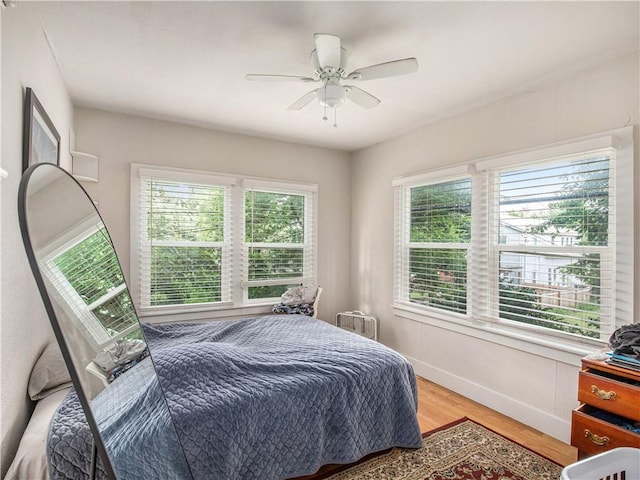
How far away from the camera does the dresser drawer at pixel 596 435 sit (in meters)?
1.67

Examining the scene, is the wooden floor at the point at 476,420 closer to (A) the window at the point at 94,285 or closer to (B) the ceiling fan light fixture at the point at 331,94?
(A) the window at the point at 94,285

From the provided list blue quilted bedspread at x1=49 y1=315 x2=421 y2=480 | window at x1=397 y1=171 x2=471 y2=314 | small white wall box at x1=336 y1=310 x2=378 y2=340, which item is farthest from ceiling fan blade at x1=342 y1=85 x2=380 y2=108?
small white wall box at x1=336 y1=310 x2=378 y2=340

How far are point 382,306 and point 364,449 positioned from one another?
210 cm

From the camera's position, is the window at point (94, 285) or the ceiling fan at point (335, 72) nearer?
the window at point (94, 285)

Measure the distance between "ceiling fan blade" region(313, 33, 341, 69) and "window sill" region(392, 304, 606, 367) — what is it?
243 centimetres

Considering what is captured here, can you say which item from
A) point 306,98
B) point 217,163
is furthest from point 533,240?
point 217,163

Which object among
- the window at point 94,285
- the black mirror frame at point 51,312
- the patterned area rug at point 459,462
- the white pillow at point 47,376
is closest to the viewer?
the black mirror frame at point 51,312

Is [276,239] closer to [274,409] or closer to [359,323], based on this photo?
[359,323]

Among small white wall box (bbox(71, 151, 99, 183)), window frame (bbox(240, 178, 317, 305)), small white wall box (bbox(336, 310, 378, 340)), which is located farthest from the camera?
small white wall box (bbox(336, 310, 378, 340))

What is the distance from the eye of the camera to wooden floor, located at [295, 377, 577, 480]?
2289mm

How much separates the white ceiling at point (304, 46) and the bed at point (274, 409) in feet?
6.10

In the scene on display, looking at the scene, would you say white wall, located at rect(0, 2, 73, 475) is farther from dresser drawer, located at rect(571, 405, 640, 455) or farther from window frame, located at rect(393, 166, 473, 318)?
window frame, located at rect(393, 166, 473, 318)

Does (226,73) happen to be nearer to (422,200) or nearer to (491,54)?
(491,54)

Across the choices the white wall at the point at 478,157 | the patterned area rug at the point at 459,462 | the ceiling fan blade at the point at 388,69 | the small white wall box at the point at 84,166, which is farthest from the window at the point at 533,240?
the small white wall box at the point at 84,166
